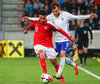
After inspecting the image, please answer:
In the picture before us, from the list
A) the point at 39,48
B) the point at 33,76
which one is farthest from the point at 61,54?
the point at 33,76

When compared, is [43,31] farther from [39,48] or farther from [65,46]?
[65,46]

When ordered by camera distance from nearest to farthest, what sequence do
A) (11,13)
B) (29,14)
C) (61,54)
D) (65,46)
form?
(61,54) → (65,46) → (29,14) → (11,13)

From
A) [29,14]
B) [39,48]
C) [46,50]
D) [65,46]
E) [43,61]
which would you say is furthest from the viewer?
[29,14]

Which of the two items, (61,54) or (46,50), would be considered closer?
(46,50)

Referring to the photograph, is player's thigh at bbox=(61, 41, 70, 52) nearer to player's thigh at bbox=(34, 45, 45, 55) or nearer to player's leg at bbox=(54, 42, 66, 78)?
player's leg at bbox=(54, 42, 66, 78)

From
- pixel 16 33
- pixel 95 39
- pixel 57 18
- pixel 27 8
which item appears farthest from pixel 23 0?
pixel 57 18

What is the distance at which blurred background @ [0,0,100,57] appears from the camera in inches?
829

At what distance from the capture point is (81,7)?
866 inches

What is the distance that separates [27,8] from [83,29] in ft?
23.2

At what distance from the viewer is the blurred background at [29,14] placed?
21062 mm

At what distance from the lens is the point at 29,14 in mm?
21906

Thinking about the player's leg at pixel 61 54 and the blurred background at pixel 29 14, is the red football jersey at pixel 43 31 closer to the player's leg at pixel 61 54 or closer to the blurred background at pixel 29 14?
the player's leg at pixel 61 54

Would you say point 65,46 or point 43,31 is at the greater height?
point 43,31

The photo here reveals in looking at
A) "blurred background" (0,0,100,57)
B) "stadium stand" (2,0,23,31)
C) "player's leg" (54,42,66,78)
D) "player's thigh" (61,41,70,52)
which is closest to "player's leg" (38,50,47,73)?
"player's leg" (54,42,66,78)
